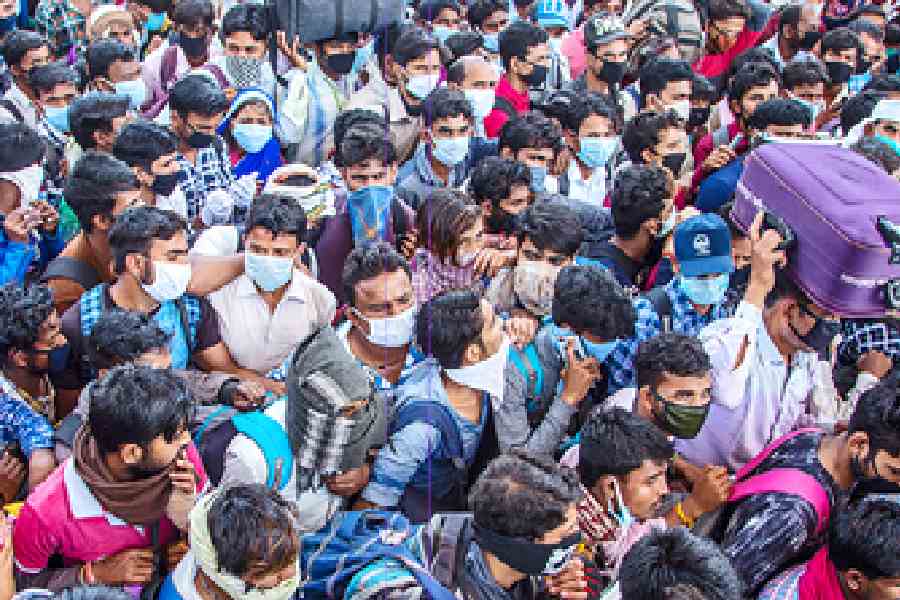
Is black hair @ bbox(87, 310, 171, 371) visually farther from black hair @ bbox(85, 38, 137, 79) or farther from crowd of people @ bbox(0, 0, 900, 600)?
black hair @ bbox(85, 38, 137, 79)

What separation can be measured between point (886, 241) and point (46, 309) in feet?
9.35

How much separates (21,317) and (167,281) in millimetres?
534

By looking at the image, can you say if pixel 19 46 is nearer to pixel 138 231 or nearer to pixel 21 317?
pixel 138 231

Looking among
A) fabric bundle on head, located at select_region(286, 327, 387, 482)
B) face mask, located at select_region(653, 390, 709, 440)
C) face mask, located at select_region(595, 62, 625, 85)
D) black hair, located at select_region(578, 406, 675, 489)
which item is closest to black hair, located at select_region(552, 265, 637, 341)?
face mask, located at select_region(653, 390, 709, 440)

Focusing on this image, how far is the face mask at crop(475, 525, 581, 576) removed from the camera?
2.47 metres

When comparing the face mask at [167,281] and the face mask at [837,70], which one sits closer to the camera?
the face mask at [167,281]

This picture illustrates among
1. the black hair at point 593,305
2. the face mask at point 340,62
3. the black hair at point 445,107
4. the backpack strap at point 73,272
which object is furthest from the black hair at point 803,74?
the backpack strap at point 73,272

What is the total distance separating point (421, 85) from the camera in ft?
19.2

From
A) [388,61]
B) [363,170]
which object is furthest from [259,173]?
[388,61]

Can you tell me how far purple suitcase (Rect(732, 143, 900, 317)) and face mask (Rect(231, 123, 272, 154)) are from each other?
272 cm

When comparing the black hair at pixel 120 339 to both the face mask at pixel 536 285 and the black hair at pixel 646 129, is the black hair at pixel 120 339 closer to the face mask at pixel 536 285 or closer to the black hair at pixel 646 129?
the face mask at pixel 536 285

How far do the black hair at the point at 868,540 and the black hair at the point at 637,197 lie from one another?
186 cm

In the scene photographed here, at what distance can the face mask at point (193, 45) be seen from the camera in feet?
21.8

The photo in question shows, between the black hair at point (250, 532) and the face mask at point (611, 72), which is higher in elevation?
the black hair at point (250, 532)
